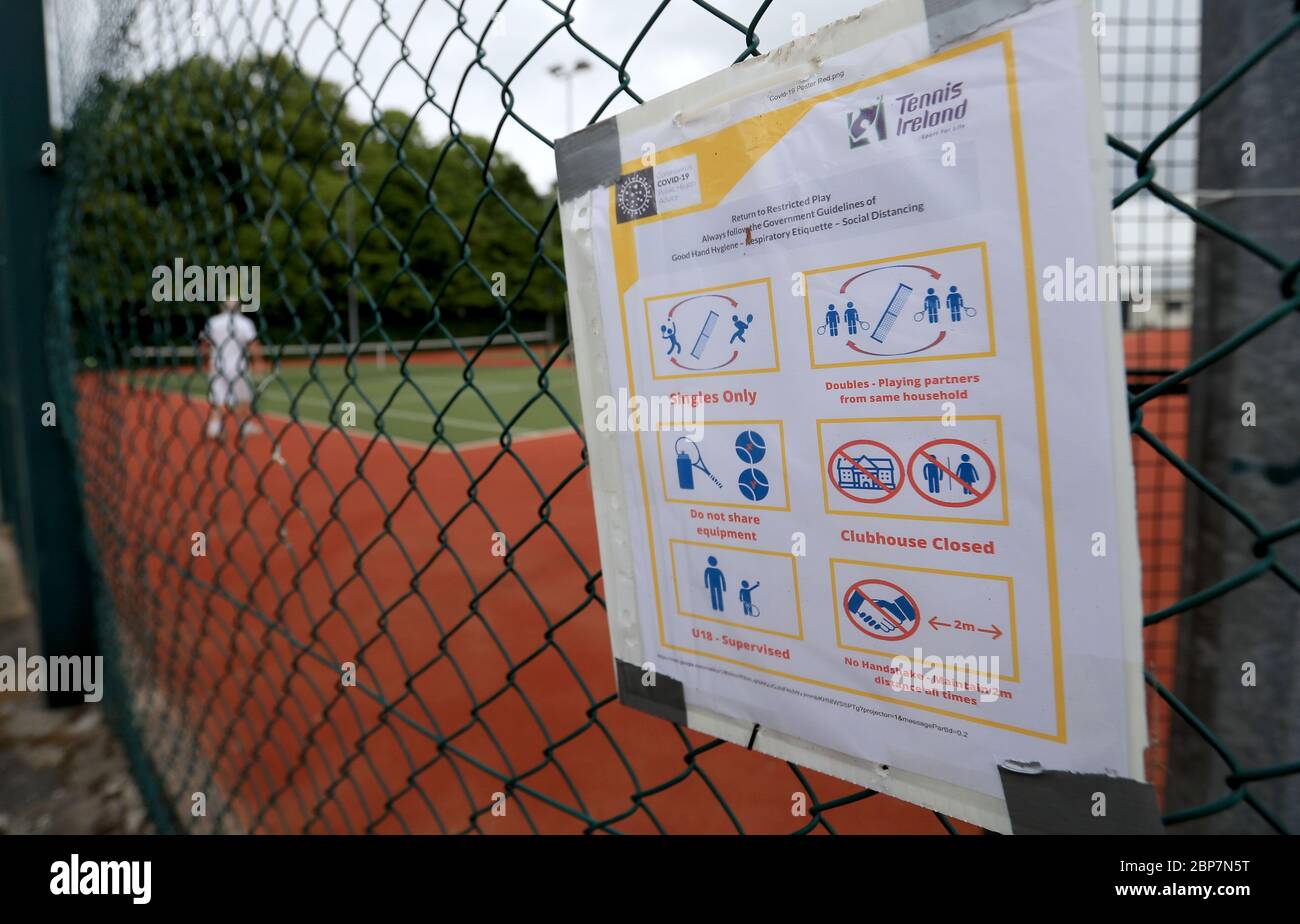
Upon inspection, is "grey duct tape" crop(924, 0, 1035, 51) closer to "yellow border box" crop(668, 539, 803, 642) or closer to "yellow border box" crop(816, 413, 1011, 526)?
"yellow border box" crop(816, 413, 1011, 526)

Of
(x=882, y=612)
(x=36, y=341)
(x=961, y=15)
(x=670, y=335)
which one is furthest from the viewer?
(x=36, y=341)

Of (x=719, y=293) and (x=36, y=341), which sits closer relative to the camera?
(x=719, y=293)

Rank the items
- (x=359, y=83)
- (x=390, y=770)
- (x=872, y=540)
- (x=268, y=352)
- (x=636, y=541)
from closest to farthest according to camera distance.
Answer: (x=872, y=540) < (x=636, y=541) < (x=359, y=83) < (x=268, y=352) < (x=390, y=770)

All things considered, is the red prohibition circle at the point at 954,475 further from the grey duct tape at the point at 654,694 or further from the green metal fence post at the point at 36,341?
the green metal fence post at the point at 36,341

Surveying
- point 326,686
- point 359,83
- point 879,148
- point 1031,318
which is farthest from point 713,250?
point 326,686

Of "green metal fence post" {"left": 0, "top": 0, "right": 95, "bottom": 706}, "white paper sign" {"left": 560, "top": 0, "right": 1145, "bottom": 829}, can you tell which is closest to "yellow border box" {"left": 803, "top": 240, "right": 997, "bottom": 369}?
"white paper sign" {"left": 560, "top": 0, "right": 1145, "bottom": 829}

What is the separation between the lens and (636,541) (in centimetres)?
86

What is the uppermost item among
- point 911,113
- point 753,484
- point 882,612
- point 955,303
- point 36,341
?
point 36,341

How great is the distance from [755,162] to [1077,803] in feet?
1.76

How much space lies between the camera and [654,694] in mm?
882

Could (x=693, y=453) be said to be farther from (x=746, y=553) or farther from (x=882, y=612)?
(x=882, y=612)

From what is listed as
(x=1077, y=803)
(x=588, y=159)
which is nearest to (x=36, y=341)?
(x=588, y=159)

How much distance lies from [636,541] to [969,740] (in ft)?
1.17
